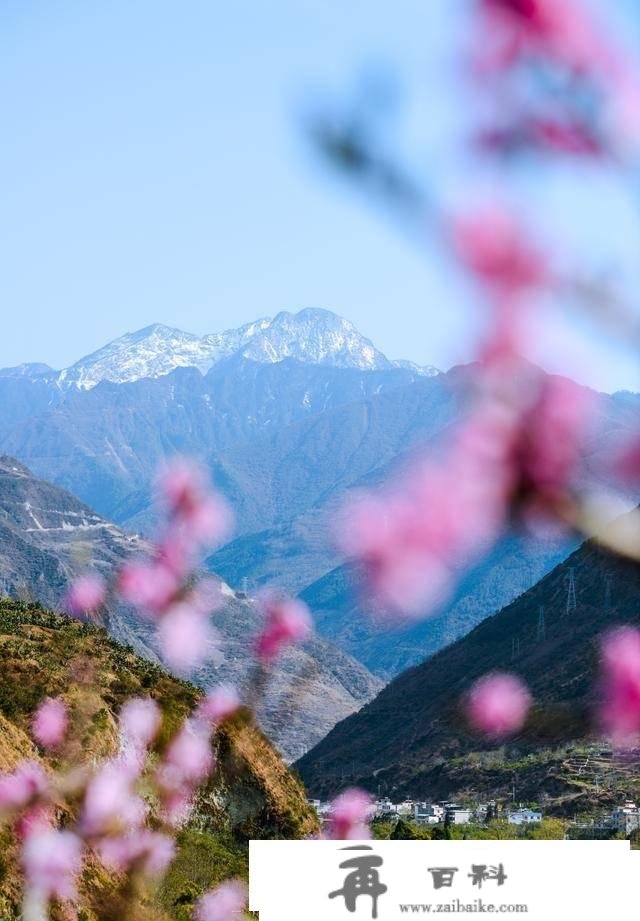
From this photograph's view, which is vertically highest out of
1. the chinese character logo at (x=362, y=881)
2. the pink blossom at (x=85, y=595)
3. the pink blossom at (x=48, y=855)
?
the pink blossom at (x=85, y=595)

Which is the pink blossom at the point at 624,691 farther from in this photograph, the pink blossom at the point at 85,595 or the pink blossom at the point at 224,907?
the pink blossom at the point at 224,907

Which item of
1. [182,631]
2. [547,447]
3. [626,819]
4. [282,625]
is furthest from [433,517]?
[626,819]

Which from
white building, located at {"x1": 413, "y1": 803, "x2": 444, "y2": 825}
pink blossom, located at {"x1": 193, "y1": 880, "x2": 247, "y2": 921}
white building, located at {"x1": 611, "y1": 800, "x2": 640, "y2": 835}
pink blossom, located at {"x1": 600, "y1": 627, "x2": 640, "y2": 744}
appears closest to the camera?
pink blossom, located at {"x1": 600, "y1": 627, "x2": 640, "y2": 744}

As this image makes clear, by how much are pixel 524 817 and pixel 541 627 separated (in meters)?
48.1

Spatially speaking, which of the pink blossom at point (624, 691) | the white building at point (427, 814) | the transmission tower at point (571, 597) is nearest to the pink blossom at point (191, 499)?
the pink blossom at point (624, 691)

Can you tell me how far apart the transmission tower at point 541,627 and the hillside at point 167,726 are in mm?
65473

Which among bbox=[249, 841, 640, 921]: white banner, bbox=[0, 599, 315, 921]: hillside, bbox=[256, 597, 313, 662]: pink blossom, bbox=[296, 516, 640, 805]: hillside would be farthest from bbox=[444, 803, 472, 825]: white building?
bbox=[249, 841, 640, 921]: white banner

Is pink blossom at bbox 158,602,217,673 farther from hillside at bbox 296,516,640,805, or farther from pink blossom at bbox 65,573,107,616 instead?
hillside at bbox 296,516,640,805

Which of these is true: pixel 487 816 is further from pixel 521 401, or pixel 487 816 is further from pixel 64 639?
pixel 521 401

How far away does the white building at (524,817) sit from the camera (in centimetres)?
6325

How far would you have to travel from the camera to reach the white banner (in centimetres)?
709

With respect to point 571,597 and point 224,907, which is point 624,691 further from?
point 571,597

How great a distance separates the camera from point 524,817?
214 ft

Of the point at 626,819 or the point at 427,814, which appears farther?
the point at 427,814
